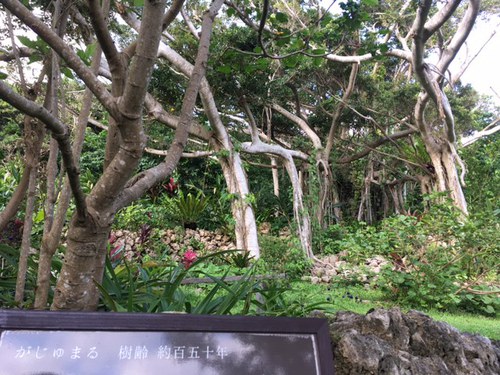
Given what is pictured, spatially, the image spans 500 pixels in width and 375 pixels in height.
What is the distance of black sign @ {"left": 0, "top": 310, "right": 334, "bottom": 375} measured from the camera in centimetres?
113

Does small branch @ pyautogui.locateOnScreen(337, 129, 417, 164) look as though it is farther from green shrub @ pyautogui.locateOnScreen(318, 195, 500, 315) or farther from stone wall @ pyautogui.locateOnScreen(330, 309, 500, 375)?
stone wall @ pyautogui.locateOnScreen(330, 309, 500, 375)

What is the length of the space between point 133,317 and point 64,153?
59 cm

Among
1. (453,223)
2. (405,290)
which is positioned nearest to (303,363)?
(405,290)

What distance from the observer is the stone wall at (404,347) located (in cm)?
156

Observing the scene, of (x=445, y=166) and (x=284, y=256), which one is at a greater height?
(x=445, y=166)

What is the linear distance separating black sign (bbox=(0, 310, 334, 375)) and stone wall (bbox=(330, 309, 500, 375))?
36 centimetres

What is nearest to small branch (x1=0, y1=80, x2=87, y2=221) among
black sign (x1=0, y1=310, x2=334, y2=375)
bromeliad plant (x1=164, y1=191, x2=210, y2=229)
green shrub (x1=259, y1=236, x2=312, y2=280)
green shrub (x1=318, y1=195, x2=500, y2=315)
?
black sign (x1=0, y1=310, x2=334, y2=375)

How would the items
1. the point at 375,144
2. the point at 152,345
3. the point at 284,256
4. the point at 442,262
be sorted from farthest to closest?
the point at 375,144
the point at 284,256
the point at 442,262
the point at 152,345

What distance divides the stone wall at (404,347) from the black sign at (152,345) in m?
0.36

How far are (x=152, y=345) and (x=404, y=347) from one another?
1070 mm

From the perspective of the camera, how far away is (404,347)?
5.72ft

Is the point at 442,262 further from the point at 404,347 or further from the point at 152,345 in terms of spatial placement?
the point at 152,345

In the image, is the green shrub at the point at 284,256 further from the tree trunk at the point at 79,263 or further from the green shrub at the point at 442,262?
the tree trunk at the point at 79,263

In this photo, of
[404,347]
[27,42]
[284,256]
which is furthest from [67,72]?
[284,256]
